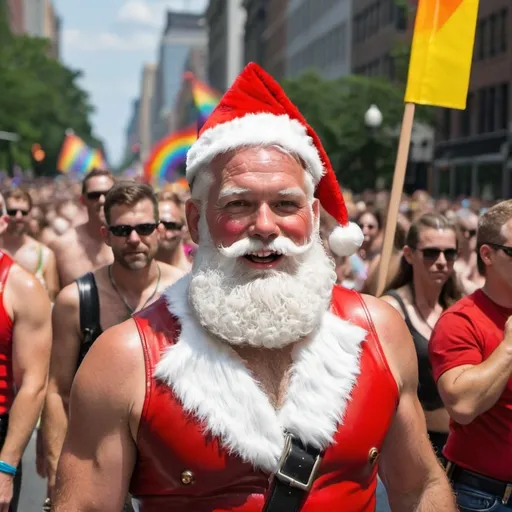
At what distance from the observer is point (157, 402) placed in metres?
2.80

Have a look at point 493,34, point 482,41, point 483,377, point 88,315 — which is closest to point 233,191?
point 483,377

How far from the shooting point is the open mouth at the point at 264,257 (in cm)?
288

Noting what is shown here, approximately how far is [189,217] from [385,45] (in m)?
56.2

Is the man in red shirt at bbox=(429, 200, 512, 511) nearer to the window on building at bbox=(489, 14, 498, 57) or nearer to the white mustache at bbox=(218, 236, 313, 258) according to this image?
the white mustache at bbox=(218, 236, 313, 258)

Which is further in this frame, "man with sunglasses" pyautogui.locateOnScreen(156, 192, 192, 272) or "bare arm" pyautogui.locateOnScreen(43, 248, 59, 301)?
"man with sunglasses" pyautogui.locateOnScreen(156, 192, 192, 272)

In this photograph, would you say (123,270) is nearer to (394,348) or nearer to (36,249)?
(394,348)

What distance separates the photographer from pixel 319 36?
250ft

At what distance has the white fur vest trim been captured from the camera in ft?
9.16

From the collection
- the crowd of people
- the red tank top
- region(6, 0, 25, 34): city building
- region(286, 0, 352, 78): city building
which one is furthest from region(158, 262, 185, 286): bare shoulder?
region(6, 0, 25, 34): city building

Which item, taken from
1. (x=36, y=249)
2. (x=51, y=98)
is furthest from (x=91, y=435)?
(x=51, y=98)

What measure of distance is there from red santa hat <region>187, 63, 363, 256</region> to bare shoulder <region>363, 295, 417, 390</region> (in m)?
0.34

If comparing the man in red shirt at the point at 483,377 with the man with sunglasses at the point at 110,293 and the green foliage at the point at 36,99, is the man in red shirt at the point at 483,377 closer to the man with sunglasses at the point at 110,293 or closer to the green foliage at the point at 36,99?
the man with sunglasses at the point at 110,293

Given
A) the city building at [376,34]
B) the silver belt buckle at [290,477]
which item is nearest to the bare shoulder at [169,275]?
the silver belt buckle at [290,477]

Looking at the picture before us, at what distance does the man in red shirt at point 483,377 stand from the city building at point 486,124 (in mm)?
37396
